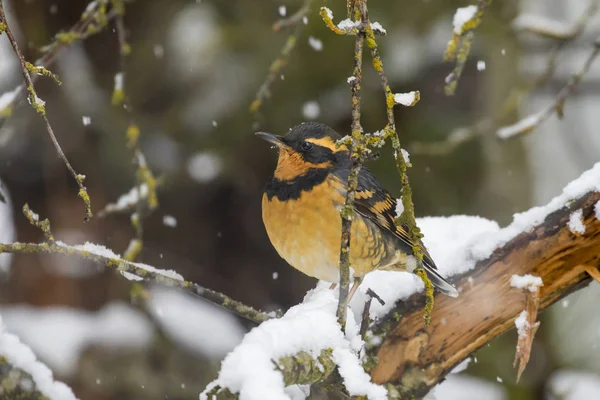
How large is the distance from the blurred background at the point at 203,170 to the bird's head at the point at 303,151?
2.19 metres

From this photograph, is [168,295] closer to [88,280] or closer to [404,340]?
[88,280]

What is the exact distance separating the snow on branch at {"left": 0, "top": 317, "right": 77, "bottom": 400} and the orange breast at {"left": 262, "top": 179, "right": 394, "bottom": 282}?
1467 millimetres

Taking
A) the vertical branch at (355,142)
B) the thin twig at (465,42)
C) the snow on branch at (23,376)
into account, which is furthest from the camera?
the thin twig at (465,42)

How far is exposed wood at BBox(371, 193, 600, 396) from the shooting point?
3.29m

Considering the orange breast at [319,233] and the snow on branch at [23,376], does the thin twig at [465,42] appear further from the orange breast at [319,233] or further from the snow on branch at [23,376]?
the snow on branch at [23,376]

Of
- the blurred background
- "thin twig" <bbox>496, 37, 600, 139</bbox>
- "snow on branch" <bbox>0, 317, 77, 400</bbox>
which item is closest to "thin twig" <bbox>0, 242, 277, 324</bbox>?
"snow on branch" <bbox>0, 317, 77, 400</bbox>

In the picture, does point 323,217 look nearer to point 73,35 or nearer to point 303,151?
point 303,151

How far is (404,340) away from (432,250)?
63cm

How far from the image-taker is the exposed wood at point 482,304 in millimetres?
3285

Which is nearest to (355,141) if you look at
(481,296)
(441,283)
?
(441,283)

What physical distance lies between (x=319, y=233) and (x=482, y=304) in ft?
2.84

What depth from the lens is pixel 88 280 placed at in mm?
6305

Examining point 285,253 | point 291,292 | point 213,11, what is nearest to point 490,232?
point 285,253

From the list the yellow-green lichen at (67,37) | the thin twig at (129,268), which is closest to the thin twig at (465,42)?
the thin twig at (129,268)
